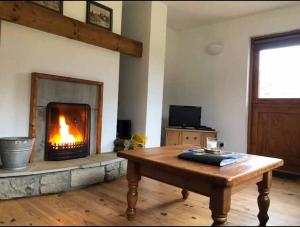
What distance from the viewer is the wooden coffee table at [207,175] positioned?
1.22m

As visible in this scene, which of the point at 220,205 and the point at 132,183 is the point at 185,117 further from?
the point at 220,205

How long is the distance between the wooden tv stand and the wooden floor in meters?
1.12

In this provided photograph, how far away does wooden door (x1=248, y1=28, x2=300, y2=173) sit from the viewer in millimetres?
3146

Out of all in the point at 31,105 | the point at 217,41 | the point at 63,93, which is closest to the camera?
Result: the point at 31,105

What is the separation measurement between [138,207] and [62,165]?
814 mm

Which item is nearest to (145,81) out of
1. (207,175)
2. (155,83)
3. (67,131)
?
(155,83)

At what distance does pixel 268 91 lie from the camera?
338 cm

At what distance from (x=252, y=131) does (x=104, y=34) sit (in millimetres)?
2356

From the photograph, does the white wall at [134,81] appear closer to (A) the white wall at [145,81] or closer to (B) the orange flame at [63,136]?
(A) the white wall at [145,81]

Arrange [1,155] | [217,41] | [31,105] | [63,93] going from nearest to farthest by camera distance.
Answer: [1,155], [31,105], [63,93], [217,41]

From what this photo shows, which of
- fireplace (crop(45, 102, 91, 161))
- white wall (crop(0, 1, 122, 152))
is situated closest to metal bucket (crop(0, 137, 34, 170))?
white wall (crop(0, 1, 122, 152))

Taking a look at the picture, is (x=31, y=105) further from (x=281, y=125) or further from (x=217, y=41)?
(x=281, y=125)

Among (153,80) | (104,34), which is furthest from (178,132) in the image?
(104,34)

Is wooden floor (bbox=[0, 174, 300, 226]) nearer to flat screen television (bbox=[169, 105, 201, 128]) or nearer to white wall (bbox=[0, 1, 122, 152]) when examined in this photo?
white wall (bbox=[0, 1, 122, 152])
